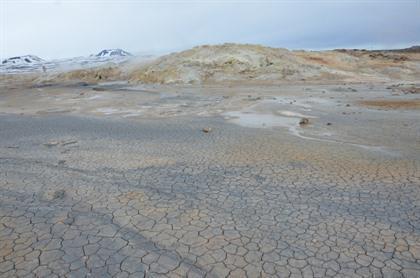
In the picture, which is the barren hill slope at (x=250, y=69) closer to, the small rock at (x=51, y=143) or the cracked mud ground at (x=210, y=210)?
the small rock at (x=51, y=143)

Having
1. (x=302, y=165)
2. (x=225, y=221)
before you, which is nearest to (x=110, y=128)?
(x=302, y=165)

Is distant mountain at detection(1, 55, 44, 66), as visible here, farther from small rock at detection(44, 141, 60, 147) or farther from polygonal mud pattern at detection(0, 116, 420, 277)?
polygonal mud pattern at detection(0, 116, 420, 277)

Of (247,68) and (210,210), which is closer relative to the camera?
(210,210)

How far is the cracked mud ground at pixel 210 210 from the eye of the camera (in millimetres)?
3277

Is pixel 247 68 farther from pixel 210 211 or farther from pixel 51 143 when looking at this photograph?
pixel 210 211

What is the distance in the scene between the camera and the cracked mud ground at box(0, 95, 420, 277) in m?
3.28

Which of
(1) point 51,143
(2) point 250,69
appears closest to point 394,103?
(1) point 51,143

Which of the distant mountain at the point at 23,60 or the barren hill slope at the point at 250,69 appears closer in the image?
the barren hill slope at the point at 250,69

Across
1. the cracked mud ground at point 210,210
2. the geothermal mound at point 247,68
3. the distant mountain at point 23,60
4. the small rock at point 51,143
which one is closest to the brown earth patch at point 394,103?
the cracked mud ground at point 210,210

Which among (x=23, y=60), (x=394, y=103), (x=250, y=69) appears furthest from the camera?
(x=23, y=60)

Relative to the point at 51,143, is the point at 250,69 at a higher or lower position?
higher

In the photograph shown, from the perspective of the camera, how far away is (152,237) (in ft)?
12.3

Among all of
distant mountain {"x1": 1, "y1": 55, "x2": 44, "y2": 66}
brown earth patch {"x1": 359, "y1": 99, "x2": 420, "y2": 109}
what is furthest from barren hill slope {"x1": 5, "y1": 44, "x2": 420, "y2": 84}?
Result: distant mountain {"x1": 1, "y1": 55, "x2": 44, "y2": 66}

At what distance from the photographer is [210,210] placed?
436 cm
